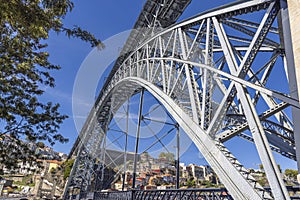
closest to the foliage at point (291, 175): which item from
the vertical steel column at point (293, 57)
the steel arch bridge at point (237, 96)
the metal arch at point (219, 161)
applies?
the steel arch bridge at point (237, 96)

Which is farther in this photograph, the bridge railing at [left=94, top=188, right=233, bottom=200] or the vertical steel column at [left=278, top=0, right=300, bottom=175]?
the bridge railing at [left=94, top=188, right=233, bottom=200]

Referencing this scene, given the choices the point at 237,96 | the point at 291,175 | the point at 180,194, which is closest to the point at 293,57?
the point at 237,96

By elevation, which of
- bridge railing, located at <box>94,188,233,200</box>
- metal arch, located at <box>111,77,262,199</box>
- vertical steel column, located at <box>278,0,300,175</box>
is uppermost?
vertical steel column, located at <box>278,0,300,175</box>

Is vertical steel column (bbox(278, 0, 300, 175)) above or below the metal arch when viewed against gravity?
above

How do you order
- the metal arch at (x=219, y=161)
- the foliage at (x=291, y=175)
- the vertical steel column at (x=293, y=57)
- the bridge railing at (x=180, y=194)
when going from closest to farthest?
the vertical steel column at (x=293, y=57) < the metal arch at (x=219, y=161) < the bridge railing at (x=180, y=194) < the foliage at (x=291, y=175)

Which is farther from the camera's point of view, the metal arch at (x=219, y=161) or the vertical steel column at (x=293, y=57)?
the metal arch at (x=219, y=161)

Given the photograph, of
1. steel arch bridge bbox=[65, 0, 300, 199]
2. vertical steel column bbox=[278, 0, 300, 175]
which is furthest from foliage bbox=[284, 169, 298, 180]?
vertical steel column bbox=[278, 0, 300, 175]

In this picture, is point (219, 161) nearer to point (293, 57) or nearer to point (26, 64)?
point (293, 57)

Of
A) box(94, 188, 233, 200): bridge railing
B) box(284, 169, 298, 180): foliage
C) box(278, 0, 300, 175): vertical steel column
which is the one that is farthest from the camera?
box(284, 169, 298, 180): foliage

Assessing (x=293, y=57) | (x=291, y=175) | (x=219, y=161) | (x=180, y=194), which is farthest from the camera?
(x=291, y=175)

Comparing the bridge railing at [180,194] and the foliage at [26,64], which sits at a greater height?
the foliage at [26,64]

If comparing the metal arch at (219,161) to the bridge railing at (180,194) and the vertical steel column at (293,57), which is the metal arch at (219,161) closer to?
the bridge railing at (180,194)

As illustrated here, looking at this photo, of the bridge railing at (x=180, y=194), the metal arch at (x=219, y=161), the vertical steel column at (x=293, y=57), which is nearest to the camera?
the vertical steel column at (x=293, y=57)

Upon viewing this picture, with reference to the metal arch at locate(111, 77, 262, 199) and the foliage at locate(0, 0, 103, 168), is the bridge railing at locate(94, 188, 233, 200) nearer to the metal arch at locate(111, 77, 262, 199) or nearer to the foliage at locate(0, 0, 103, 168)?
the metal arch at locate(111, 77, 262, 199)
